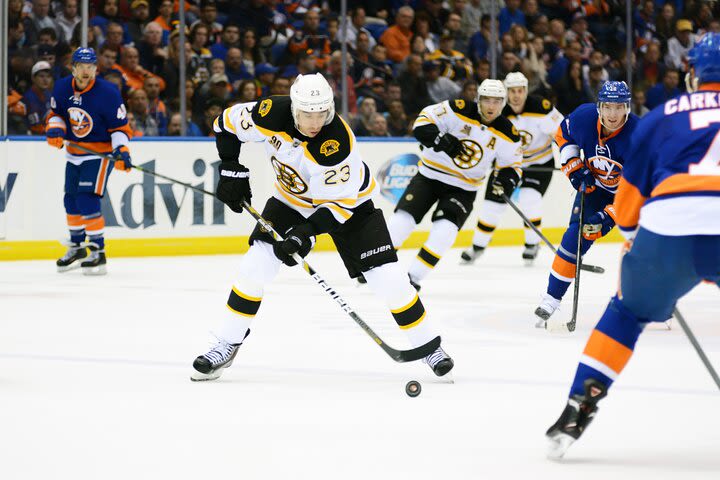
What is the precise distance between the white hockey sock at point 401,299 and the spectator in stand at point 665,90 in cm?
696

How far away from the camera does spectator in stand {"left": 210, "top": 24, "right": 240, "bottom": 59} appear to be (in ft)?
27.4

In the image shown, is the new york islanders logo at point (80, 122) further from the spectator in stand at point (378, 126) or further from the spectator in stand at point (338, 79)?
the spectator in stand at point (378, 126)

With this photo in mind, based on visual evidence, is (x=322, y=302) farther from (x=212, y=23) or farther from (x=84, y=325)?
(x=212, y=23)

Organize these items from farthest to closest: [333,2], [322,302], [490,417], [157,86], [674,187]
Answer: [333,2] → [157,86] → [322,302] → [490,417] → [674,187]

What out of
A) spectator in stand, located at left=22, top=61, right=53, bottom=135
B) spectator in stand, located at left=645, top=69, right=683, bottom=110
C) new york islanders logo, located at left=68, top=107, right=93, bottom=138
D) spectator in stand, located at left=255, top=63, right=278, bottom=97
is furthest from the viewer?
spectator in stand, located at left=645, top=69, right=683, bottom=110

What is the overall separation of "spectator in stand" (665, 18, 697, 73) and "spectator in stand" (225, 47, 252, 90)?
4.12 m

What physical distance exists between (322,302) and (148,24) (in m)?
3.07

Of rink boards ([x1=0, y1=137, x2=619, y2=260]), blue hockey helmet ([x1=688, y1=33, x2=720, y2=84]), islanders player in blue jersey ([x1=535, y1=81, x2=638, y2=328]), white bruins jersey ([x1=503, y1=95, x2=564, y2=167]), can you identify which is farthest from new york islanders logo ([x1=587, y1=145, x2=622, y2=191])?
rink boards ([x1=0, y1=137, x2=619, y2=260])

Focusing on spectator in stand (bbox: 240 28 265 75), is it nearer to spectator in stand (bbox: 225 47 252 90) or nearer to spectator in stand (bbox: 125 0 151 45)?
spectator in stand (bbox: 225 47 252 90)

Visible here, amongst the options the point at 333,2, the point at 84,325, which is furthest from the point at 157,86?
the point at 84,325

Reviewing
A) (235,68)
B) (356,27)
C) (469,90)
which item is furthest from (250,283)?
(469,90)

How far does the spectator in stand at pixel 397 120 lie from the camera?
8.98 metres

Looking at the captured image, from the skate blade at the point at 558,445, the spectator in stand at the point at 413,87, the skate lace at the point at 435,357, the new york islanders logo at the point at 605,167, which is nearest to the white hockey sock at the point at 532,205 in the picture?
the spectator in stand at the point at 413,87

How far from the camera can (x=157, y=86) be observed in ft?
26.3
